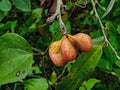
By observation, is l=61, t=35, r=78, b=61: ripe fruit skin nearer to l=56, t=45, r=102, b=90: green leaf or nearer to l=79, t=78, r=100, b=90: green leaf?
l=56, t=45, r=102, b=90: green leaf

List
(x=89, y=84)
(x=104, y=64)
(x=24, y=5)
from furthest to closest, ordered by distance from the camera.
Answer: (x=89, y=84) → (x=104, y=64) → (x=24, y=5)

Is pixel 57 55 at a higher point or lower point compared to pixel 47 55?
higher


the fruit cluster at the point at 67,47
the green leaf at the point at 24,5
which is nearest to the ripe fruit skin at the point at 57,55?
the fruit cluster at the point at 67,47

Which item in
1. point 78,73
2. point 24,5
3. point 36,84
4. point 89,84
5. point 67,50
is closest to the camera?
point 67,50

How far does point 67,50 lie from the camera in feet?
3.20

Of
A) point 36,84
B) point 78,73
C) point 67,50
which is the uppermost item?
point 67,50

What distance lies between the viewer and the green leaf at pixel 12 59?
1212mm

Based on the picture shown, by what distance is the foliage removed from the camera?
3.96 feet

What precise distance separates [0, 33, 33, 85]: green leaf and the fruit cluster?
0.21 m

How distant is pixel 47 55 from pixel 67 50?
85cm

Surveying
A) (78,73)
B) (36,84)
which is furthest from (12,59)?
(36,84)

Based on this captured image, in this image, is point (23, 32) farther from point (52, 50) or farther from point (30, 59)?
point (52, 50)

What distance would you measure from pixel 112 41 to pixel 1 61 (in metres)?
0.81

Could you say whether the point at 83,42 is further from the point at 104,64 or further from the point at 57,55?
the point at 104,64
